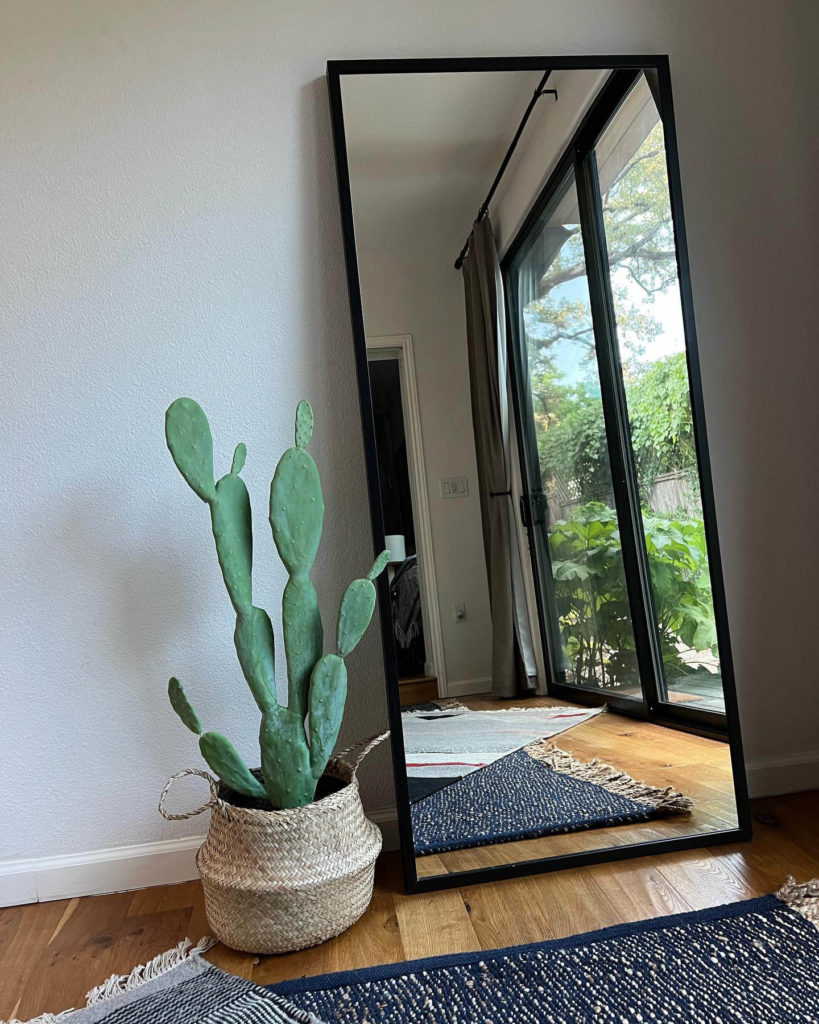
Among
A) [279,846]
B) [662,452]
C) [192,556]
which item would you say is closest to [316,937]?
[279,846]

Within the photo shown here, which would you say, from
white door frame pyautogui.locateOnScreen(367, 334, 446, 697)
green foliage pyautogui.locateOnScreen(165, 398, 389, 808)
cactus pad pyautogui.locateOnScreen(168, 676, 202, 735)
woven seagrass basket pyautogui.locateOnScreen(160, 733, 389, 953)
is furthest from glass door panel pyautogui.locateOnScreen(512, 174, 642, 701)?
cactus pad pyautogui.locateOnScreen(168, 676, 202, 735)

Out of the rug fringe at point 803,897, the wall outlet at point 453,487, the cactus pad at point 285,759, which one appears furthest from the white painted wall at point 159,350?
the rug fringe at point 803,897

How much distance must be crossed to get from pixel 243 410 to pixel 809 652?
1.44 meters

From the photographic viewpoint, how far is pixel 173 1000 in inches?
53.0

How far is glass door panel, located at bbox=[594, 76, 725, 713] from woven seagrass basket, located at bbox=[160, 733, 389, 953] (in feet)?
2.69

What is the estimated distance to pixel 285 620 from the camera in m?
1.60

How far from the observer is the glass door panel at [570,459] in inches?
72.6

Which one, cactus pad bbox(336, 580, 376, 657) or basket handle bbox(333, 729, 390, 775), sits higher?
cactus pad bbox(336, 580, 376, 657)

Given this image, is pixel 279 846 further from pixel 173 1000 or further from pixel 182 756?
pixel 182 756

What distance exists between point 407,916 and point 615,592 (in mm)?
789

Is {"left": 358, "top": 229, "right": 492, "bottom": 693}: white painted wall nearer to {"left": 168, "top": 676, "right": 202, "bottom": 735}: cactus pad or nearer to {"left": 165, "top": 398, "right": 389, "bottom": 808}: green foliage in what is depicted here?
{"left": 165, "top": 398, "right": 389, "bottom": 808}: green foliage

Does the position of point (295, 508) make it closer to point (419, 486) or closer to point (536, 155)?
point (419, 486)

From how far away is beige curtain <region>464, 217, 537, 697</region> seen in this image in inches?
70.3

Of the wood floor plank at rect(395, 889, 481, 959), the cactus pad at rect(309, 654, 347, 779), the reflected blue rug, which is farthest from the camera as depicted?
the reflected blue rug
